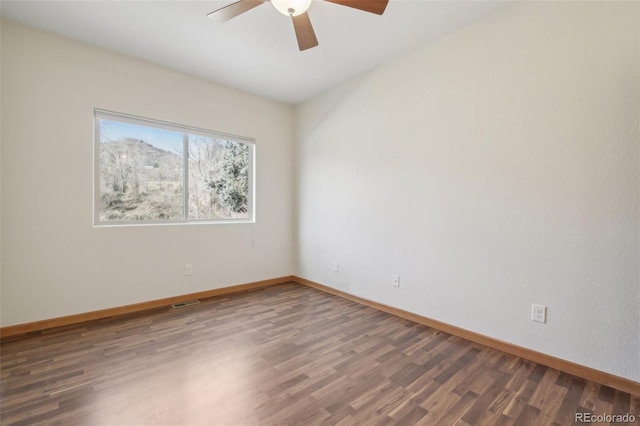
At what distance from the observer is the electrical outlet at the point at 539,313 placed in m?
2.02

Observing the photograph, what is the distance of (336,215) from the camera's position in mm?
3643

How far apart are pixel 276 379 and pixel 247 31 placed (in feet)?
9.09

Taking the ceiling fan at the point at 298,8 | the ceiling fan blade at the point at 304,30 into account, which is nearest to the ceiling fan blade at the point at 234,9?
the ceiling fan at the point at 298,8

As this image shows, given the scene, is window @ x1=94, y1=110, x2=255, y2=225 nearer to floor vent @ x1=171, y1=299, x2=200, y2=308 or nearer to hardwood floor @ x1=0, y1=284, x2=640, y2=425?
floor vent @ x1=171, y1=299, x2=200, y2=308

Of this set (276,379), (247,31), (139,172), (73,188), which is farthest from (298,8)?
(73,188)

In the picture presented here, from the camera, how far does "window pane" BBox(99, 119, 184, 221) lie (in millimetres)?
2859

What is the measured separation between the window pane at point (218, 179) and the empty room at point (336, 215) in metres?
0.03

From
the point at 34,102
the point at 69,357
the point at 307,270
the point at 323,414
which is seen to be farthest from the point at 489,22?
the point at 69,357

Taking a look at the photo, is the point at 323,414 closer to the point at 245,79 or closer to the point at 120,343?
the point at 120,343

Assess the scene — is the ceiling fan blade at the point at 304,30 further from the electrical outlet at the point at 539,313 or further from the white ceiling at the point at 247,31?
the electrical outlet at the point at 539,313

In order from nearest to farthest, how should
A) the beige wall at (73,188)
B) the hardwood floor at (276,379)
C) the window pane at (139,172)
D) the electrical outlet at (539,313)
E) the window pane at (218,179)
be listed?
the hardwood floor at (276,379)
the electrical outlet at (539,313)
the beige wall at (73,188)
the window pane at (139,172)
the window pane at (218,179)

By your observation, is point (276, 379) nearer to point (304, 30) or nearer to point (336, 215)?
point (336, 215)

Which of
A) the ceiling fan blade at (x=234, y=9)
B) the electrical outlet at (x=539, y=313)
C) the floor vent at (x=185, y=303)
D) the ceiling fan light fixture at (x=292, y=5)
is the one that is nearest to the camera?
the ceiling fan light fixture at (x=292, y=5)

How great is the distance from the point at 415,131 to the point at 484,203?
0.96 metres
